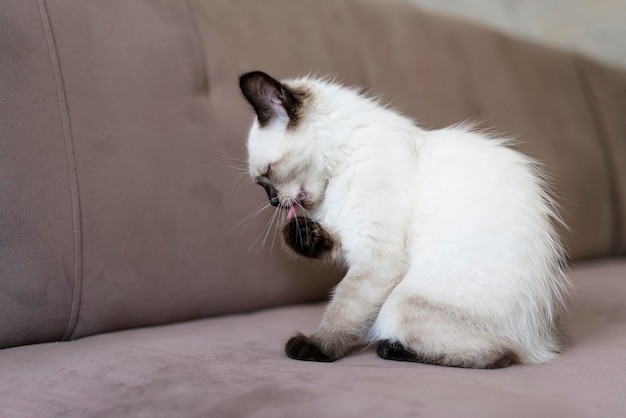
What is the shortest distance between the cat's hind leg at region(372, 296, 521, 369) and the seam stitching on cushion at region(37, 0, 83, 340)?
24.1 inches

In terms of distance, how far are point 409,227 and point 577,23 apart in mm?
2464

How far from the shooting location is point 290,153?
1.30m

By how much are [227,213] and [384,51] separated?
Answer: 0.82 m

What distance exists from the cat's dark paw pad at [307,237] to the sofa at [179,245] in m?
0.18

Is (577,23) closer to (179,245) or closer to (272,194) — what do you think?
(272,194)

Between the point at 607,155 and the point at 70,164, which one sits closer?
the point at 70,164

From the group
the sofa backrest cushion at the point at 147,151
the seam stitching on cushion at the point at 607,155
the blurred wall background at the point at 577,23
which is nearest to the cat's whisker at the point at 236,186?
the sofa backrest cushion at the point at 147,151

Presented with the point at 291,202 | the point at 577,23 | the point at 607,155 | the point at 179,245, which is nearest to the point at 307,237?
the point at 291,202

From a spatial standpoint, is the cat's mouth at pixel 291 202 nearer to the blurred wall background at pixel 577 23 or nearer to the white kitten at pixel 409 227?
the white kitten at pixel 409 227

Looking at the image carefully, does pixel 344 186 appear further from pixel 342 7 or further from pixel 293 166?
pixel 342 7

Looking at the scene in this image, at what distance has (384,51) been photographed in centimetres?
198

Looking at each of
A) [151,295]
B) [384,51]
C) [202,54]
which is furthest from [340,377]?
[384,51]

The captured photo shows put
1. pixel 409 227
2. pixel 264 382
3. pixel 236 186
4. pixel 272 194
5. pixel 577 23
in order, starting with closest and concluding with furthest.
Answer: pixel 264 382
pixel 409 227
pixel 272 194
pixel 236 186
pixel 577 23

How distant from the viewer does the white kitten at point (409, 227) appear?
42.3 inches
